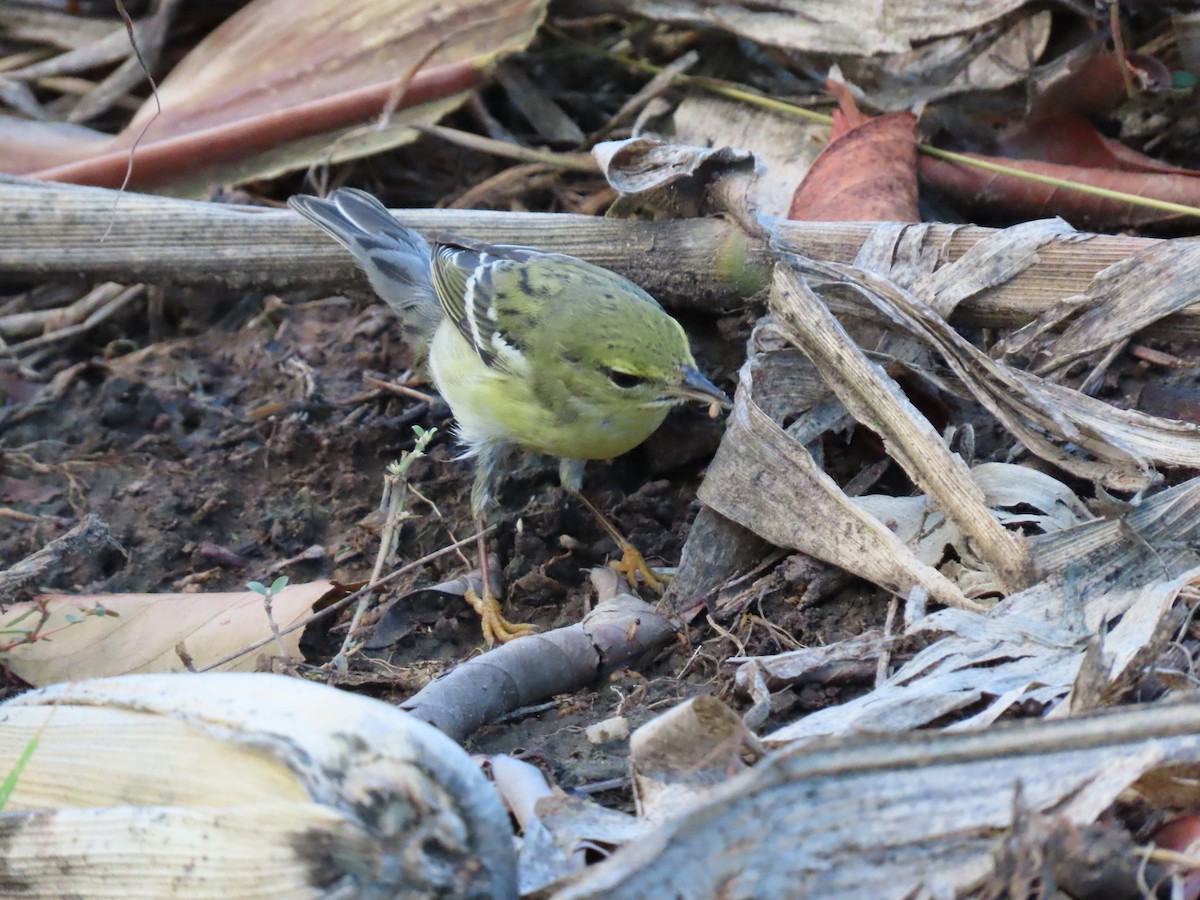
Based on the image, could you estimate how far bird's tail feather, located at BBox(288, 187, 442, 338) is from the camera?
4504 mm

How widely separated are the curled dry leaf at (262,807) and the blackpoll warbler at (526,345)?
1.56 m

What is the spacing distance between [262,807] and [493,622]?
5.66 ft

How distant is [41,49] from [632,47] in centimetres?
326

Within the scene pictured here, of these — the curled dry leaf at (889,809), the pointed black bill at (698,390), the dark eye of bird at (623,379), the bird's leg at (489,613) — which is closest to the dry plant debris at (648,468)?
the curled dry leaf at (889,809)

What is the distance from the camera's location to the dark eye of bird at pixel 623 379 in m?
4.06

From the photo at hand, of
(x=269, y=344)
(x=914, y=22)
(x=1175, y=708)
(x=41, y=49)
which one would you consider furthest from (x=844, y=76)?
(x=41, y=49)

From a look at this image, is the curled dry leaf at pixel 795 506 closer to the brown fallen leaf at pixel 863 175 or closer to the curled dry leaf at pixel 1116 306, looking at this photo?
the curled dry leaf at pixel 1116 306

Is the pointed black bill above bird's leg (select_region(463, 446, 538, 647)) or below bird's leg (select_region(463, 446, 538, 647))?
above

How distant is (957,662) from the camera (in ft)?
8.27

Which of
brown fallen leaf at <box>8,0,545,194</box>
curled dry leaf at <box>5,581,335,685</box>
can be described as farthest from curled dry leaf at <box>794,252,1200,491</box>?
brown fallen leaf at <box>8,0,545,194</box>

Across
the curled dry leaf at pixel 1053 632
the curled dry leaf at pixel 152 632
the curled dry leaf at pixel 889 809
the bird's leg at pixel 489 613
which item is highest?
the curled dry leaf at pixel 889 809

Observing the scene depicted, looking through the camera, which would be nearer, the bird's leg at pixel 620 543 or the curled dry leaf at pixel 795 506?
the curled dry leaf at pixel 795 506

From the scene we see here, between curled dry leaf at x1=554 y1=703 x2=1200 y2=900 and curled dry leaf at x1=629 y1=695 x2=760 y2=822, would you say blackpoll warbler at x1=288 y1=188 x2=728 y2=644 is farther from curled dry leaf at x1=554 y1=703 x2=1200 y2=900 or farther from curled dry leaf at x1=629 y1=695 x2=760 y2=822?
curled dry leaf at x1=554 y1=703 x2=1200 y2=900

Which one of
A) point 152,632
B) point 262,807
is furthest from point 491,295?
point 262,807
